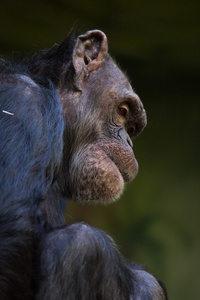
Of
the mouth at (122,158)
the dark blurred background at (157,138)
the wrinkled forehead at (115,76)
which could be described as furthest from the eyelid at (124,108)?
the dark blurred background at (157,138)

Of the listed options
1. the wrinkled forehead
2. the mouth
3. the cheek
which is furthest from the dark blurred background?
the cheek

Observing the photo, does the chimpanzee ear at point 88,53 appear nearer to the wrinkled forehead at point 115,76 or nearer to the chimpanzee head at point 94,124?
the chimpanzee head at point 94,124

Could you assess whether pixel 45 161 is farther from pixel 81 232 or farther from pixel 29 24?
pixel 29 24

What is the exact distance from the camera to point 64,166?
4.33 meters

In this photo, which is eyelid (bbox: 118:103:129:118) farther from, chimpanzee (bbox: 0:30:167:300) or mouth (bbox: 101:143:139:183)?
mouth (bbox: 101:143:139:183)

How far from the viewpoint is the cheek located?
436cm

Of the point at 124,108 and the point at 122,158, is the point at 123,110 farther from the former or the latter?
the point at 122,158

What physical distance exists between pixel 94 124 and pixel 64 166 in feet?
1.35

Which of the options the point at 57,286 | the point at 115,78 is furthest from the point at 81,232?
the point at 115,78

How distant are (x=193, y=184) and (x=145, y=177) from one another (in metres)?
0.63

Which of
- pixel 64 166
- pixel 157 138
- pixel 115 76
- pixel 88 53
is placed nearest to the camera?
pixel 64 166

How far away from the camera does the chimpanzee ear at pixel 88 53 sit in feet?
14.4

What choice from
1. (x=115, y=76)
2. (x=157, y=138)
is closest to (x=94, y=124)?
(x=115, y=76)

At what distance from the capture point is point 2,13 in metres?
6.25
